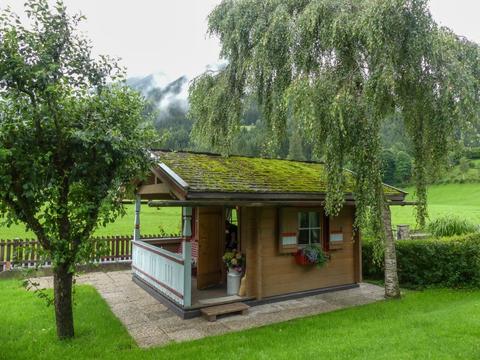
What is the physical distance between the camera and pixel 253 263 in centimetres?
736

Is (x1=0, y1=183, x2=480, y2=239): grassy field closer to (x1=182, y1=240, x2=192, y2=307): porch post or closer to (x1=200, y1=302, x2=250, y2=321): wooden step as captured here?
(x1=200, y1=302, x2=250, y2=321): wooden step

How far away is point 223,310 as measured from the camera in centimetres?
651

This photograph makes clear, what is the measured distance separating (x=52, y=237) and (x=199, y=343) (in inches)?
106

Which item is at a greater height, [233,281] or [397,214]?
[397,214]

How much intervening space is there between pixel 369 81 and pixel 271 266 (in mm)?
4312

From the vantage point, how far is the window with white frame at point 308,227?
26.6ft

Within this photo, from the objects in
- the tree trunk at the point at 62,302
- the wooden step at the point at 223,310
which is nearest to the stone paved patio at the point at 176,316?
the wooden step at the point at 223,310

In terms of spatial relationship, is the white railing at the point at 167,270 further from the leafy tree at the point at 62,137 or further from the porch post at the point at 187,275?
the leafy tree at the point at 62,137

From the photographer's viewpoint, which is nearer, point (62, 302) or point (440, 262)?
point (62, 302)

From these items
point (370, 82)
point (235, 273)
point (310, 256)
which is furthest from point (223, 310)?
point (370, 82)

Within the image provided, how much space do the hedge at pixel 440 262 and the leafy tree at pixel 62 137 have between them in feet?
24.7

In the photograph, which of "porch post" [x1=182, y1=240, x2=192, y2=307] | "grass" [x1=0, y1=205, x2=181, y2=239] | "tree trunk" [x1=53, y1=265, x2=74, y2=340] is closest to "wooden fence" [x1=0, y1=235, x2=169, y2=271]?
"porch post" [x1=182, y1=240, x2=192, y2=307]

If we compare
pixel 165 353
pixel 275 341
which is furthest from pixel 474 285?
pixel 165 353

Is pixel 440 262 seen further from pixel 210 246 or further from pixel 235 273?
pixel 210 246
